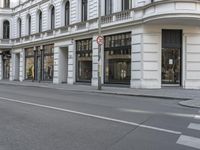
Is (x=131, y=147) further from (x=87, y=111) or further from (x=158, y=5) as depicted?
(x=158, y=5)

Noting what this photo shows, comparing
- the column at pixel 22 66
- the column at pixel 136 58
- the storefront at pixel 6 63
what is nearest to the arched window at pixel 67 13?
the column at pixel 136 58

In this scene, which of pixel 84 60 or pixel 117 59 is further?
pixel 84 60

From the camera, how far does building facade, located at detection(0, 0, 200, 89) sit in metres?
24.6

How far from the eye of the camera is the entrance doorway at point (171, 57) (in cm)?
2506

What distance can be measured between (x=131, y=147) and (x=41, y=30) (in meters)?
34.7

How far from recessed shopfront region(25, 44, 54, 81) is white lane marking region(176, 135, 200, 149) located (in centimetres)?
3057

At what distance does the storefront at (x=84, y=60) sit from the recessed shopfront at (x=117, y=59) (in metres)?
2.45

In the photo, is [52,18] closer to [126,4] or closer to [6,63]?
[126,4]

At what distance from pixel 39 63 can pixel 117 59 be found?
15109 mm

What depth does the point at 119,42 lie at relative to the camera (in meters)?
27.7

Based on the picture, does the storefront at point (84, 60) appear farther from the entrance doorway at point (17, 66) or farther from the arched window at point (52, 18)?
the entrance doorway at point (17, 66)

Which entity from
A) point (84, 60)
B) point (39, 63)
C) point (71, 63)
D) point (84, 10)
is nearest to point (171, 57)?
point (84, 60)

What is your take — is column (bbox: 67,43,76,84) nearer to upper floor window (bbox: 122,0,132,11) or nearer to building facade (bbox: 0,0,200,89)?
building facade (bbox: 0,0,200,89)

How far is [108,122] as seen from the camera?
10102 millimetres
